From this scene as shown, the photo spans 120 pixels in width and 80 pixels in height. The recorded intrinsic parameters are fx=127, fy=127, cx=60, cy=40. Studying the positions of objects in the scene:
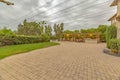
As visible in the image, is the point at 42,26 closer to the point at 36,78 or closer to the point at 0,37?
the point at 0,37

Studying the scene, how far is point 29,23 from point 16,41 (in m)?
48.9

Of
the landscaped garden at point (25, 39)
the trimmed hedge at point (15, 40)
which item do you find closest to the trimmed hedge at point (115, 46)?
the landscaped garden at point (25, 39)

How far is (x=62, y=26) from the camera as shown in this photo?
5681 cm

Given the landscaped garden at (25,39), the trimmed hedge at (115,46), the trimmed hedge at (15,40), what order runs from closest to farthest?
1. the trimmed hedge at (115,46)
2. the landscaped garden at (25,39)
3. the trimmed hedge at (15,40)

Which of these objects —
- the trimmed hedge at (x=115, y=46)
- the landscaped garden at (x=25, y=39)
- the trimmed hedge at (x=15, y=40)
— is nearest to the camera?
the trimmed hedge at (x=115, y=46)

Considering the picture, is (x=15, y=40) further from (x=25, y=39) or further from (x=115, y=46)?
(x=115, y=46)

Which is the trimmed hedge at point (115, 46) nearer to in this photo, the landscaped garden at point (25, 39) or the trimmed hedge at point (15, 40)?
the landscaped garden at point (25, 39)

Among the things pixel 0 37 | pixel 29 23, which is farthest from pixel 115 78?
pixel 29 23

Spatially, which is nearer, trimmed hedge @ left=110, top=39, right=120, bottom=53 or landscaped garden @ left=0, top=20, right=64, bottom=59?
trimmed hedge @ left=110, top=39, right=120, bottom=53

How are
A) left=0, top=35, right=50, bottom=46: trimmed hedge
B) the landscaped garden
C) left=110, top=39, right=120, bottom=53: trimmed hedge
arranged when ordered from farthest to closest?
left=0, top=35, right=50, bottom=46: trimmed hedge, the landscaped garden, left=110, top=39, right=120, bottom=53: trimmed hedge

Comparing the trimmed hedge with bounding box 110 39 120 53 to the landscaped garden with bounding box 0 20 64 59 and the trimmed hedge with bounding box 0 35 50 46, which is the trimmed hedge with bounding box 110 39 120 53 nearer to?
the landscaped garden with bounding box 0 20 64 59

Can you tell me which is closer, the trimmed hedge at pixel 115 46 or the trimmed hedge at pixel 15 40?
the trimmed hedge at pixel 115 46

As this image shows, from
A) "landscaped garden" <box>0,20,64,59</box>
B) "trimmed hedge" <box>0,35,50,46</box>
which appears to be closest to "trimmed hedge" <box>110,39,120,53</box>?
"landscaped garden" <box>0,20,64,59</box>

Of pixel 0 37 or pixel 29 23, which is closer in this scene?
pixel 0 37
